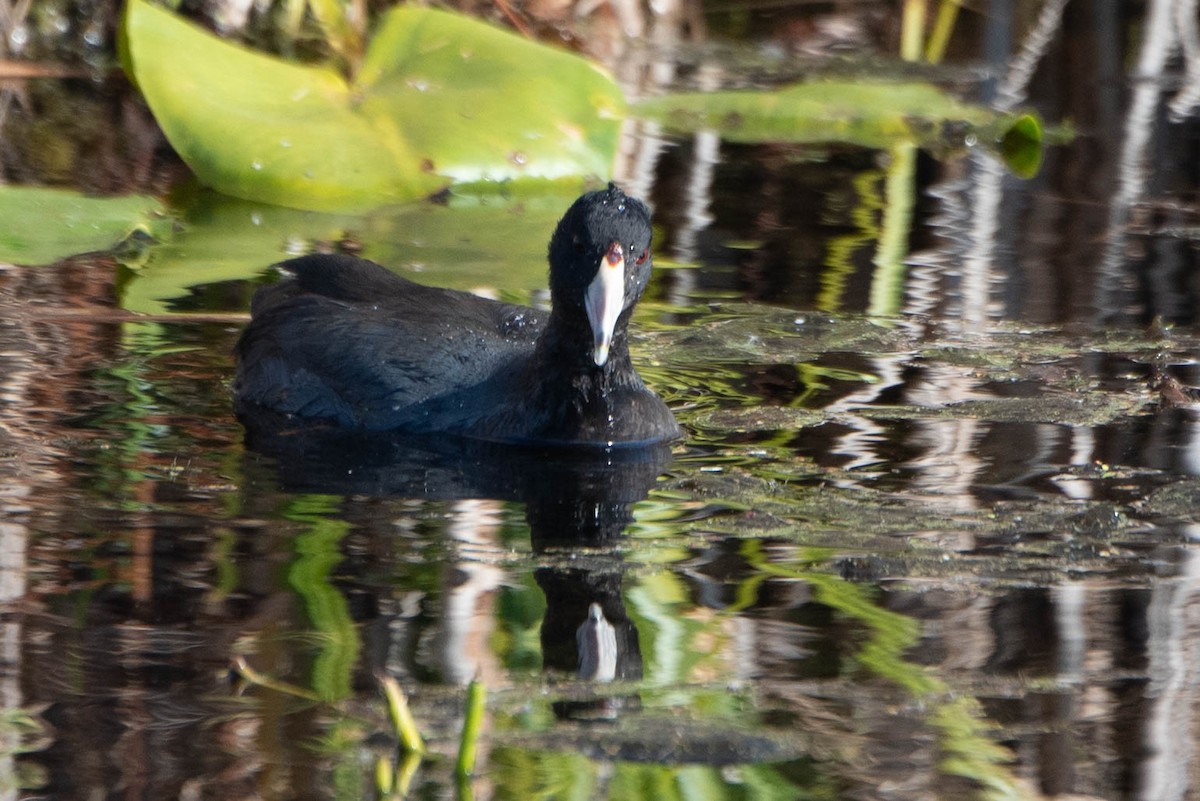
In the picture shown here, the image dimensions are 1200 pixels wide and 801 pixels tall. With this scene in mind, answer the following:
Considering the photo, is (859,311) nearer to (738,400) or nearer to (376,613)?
(738,400)

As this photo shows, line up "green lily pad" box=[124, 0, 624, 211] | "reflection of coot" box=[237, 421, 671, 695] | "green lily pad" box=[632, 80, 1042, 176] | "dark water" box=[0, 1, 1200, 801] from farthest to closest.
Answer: "green lily pad" box=[632, 80, 1042, 176] → "green lily pad" box=[124, 0, 624, 211] → "reflection of coot" box=[237, 421, 671, 695] → "dark water" box=[0, 1, 1200, 801]

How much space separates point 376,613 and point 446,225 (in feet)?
10.4

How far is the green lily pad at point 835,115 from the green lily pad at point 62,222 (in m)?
2.56

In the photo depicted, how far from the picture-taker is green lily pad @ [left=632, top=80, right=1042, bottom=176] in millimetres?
7320

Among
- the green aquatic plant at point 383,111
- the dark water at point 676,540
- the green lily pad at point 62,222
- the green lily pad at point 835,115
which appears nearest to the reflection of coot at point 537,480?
the dark water at point 676,540

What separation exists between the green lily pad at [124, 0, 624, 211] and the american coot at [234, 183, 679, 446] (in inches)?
44.3

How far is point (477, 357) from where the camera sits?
4309 millimetres

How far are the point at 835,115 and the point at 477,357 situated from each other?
134 inches

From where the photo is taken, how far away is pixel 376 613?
295cm

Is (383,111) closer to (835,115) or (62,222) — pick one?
(62,222)

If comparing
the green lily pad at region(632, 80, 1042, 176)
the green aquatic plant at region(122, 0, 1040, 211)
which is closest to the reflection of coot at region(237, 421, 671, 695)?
the green aquatic plant at region(122, 0, 1040, 211)

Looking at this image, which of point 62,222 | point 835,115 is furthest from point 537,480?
point 835,115

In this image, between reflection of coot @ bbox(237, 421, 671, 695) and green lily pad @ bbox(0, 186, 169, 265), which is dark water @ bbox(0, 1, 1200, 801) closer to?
reflection of coot @ bbox(237, 421, 671, 695)

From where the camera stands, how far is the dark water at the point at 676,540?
2490 mm
